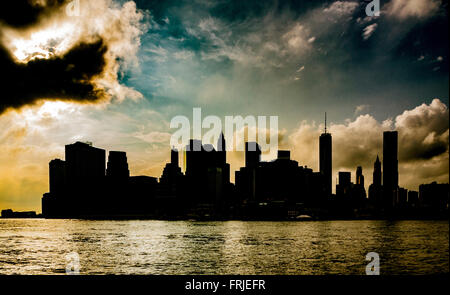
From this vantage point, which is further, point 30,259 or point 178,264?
point 30,259

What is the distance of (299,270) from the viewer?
3578cm

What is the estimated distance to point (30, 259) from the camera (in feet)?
146
